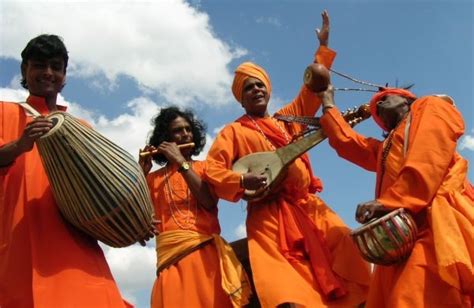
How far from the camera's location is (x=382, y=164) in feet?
13.4

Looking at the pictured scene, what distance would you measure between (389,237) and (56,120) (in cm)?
181

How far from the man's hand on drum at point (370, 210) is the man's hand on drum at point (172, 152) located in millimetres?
1759

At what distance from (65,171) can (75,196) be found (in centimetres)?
13

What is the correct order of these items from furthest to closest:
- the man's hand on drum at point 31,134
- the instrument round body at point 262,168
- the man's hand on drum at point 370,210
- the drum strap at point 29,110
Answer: the instrument round body at point 262,168, the man's hand on drum at point 370,210, the drum strap at point 29,110, the man's hand on drum at point 31,134

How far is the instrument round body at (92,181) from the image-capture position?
3104mm

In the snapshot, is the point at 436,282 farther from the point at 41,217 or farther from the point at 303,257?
the point at 41,217

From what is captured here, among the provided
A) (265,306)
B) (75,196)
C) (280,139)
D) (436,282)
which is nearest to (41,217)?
(75,196)

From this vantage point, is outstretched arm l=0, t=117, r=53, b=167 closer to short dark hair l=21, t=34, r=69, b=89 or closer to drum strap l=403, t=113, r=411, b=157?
short dark hair l=21, t=34, r=69, b=89

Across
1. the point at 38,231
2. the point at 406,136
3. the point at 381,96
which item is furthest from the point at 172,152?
the point at 38,231

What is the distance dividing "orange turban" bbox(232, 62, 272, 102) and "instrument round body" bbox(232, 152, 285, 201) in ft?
2.35

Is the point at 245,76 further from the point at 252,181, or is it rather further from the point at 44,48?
the point at 44,48

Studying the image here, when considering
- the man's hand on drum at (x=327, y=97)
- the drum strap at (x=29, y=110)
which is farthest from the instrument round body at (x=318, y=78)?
the drum strap at (x=29, y=110)

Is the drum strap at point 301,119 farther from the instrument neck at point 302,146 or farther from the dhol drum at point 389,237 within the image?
the dhol drum at point 389,237

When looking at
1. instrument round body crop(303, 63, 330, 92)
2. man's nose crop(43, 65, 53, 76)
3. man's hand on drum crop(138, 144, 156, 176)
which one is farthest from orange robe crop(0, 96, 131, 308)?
instrument round body crop(303, 63, 330, 92)
